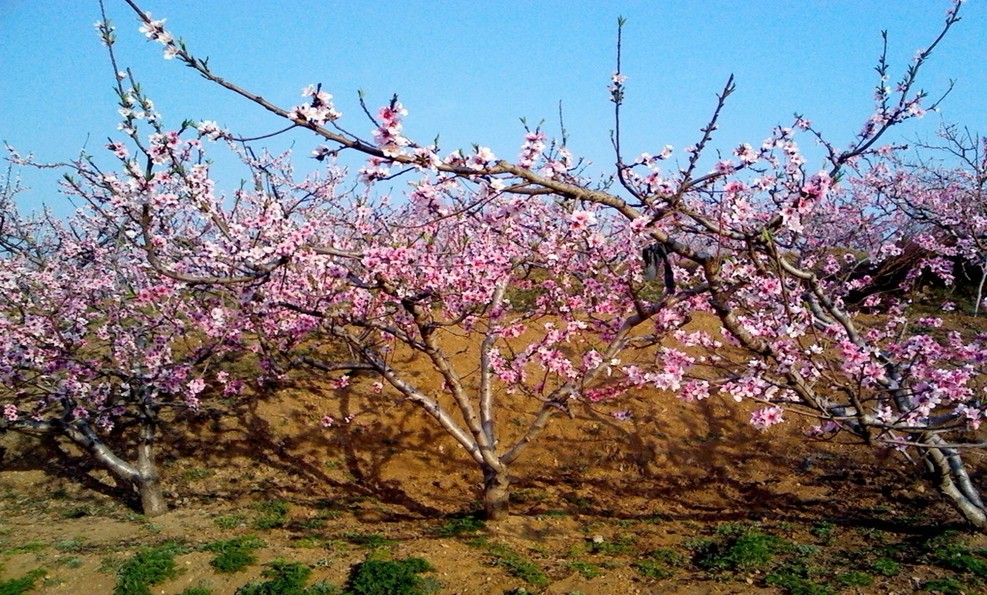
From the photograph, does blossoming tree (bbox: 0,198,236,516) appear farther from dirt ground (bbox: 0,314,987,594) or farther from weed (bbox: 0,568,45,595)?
weed (bbox: 0,568,45,595)

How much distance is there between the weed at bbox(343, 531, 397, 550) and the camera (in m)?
5.83

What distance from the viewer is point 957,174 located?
44.5 feet

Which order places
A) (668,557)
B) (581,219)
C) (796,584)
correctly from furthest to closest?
(668,557), (796,584), (581,219)

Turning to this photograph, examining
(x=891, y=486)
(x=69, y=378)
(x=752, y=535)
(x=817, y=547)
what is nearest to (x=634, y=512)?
(x=752, y=535)

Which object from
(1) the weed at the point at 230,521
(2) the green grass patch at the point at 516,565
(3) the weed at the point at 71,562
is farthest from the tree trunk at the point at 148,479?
(2) the green grass patch at the point at 516,565

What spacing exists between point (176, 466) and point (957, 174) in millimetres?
16248

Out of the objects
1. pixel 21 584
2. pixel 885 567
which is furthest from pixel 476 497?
pixel 21 584

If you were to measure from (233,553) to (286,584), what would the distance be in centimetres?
88

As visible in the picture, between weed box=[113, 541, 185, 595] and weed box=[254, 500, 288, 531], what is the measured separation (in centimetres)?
109

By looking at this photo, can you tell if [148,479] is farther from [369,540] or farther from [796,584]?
[796,584]

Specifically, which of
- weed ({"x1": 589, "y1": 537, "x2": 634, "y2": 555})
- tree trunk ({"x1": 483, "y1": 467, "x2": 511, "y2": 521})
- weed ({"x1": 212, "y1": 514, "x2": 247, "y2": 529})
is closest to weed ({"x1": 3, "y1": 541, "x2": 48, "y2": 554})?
weed ({"x1": 212, "y1": 514, "x2": 247, "y2": 529})

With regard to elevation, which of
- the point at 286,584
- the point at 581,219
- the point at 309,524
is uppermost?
the point at 581,219

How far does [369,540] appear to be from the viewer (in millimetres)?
5996

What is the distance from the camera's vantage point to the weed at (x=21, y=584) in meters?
5.11
